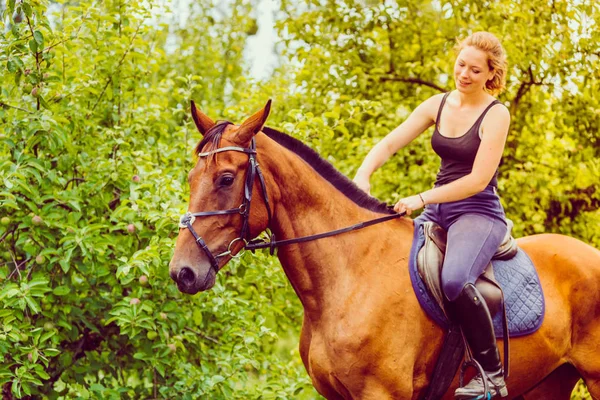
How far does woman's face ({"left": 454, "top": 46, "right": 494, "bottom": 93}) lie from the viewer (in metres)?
3.62

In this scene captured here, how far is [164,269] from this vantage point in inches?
176

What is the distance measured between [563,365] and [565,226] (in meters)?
3.06

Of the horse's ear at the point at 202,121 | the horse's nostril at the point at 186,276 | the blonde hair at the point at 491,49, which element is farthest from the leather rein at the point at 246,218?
the blonde hair at the point at 491,49

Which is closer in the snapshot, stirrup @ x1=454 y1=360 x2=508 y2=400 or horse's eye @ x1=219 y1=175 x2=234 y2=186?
horse's eye @ x1=219 y1=175 x2=234 y2=186

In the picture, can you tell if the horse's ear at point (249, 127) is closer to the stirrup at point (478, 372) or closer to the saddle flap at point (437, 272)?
the saddle flap at point (437, 272)

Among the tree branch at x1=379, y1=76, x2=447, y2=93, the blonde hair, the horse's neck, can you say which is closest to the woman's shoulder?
the blonde hair

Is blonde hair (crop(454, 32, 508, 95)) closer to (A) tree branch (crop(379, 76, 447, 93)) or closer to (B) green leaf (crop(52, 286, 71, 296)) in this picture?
(B) green leaf (crop(52, 286, 71, 296))

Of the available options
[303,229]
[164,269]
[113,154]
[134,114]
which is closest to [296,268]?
[303,229]

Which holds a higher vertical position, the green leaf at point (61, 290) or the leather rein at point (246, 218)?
the leather rein at point (246, 218)

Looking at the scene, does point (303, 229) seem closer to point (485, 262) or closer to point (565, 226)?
point (485, 262)

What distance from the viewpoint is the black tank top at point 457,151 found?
3576 mm

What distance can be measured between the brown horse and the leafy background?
3.50 ft

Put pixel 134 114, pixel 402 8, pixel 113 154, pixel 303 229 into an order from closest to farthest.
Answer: pixel 303 229
pixel 113 154
pixel 134 114
pixel 402 8

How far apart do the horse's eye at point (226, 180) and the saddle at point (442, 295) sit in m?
1.03
